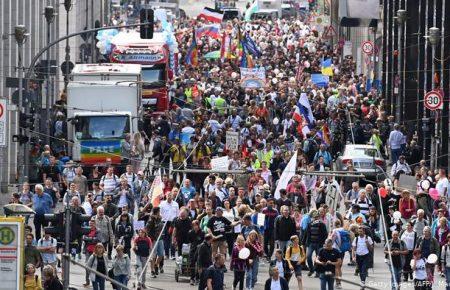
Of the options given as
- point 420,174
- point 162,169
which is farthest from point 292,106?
point 420,174

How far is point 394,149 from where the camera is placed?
56.4 meters

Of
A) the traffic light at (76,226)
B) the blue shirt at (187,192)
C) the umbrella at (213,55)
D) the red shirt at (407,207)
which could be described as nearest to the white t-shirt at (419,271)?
the traffic light at (76,226)

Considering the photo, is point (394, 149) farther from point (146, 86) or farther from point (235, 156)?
point (146, 86)

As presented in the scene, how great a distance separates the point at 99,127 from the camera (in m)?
53.7

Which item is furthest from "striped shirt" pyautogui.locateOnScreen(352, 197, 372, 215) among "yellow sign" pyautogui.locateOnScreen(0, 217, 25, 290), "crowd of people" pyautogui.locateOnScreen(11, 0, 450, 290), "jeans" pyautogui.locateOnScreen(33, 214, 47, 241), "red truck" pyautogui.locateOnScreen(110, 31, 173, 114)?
"red truck" pyautogui.locateOnScreen(110, 31, 173, 114)

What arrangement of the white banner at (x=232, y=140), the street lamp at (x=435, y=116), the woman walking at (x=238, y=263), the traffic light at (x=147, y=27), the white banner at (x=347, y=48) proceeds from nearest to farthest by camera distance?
the woman walking at (x=238, y=263) < the white banner at (x=232, y=140) < the street lamp at (x=435, y=116) < the traffic light at (x=147, y=27) < the white banner at (x=347, y=48)

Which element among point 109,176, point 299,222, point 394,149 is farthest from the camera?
point 394,149

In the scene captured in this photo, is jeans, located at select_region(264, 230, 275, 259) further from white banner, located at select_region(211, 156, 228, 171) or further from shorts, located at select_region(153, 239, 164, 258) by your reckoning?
white banner, located at select_region(211, 156, 228, 171)

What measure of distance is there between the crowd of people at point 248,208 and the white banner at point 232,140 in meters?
0.27

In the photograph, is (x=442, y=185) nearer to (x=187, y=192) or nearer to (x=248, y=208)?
(x=187, y=192)

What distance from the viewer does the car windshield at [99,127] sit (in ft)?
176

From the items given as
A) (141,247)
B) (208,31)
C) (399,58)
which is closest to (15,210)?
(141,247)

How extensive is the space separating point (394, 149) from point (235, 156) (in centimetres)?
907

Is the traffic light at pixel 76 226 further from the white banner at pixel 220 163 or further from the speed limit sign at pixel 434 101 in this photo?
the speed limit sign at pixel 434 101
